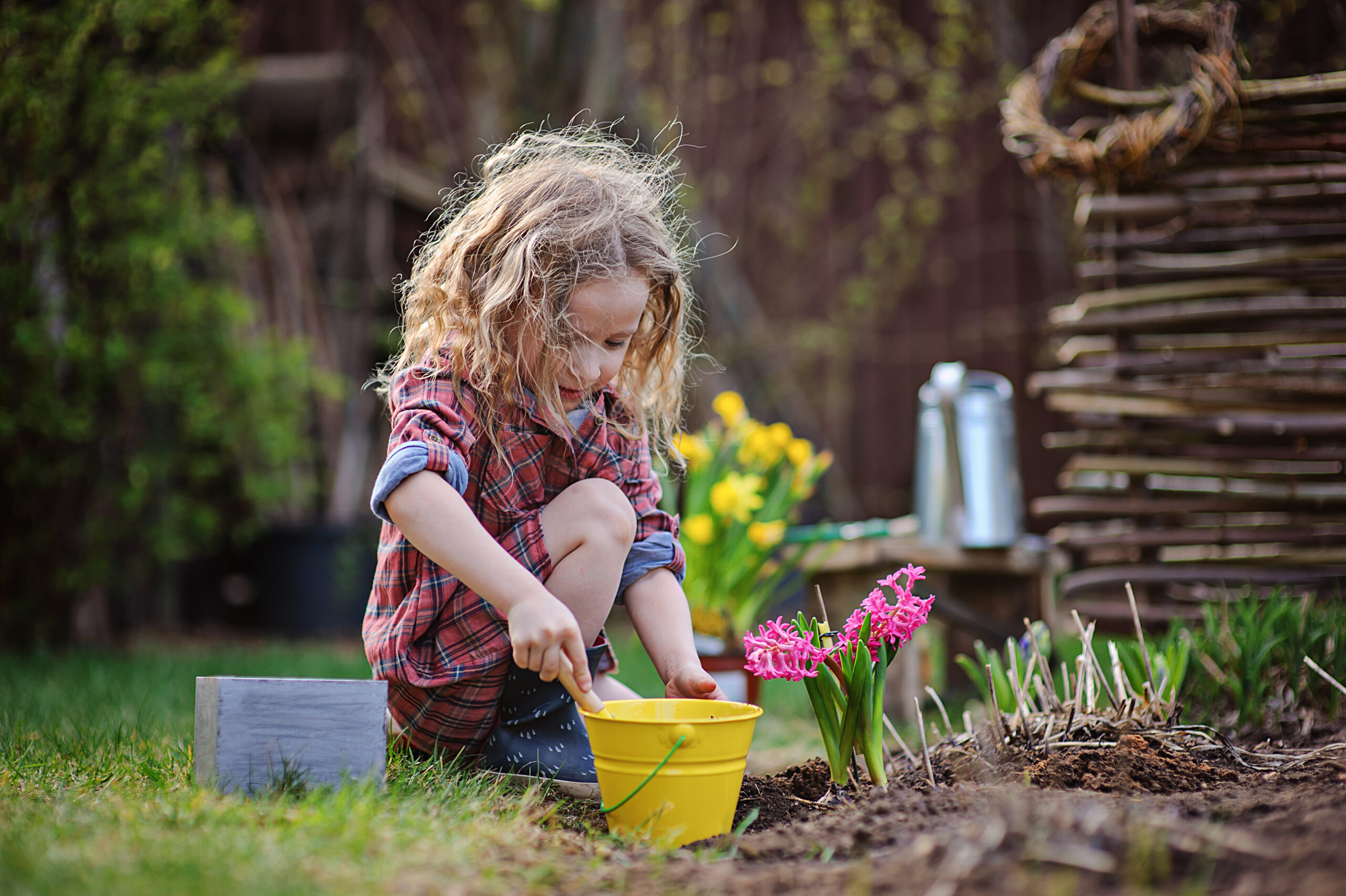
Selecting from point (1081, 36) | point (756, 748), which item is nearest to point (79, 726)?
point (756, 748)

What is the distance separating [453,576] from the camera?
1.49 meters

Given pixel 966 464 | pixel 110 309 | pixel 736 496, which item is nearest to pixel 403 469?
pixel 736 496

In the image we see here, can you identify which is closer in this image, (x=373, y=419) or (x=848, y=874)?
(x=848, y=874)

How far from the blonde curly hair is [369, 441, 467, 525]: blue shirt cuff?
5.7 inches

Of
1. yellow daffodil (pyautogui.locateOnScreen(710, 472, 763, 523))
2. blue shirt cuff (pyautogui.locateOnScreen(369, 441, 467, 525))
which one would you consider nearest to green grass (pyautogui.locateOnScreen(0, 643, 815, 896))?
blue shirt cuff (pyautogui.locateOnScreen(369, 441, 467, 525))

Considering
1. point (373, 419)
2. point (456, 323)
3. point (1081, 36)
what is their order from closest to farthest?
point (456, 323), point (1081, 36), point (373, 419)

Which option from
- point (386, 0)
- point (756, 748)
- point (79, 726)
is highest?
point (386, 0)

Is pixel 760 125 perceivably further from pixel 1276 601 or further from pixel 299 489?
pixel 1276 601

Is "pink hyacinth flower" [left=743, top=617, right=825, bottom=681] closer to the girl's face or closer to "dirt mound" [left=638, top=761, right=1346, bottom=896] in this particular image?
"dirt mound" [left=638, top=761, right=1346, bottom=896]

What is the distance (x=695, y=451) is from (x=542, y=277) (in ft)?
3.54

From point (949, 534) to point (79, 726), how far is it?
6.18 feet

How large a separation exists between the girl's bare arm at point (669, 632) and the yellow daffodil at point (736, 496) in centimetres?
70

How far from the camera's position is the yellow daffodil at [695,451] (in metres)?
2.43

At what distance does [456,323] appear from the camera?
5.20 ft
